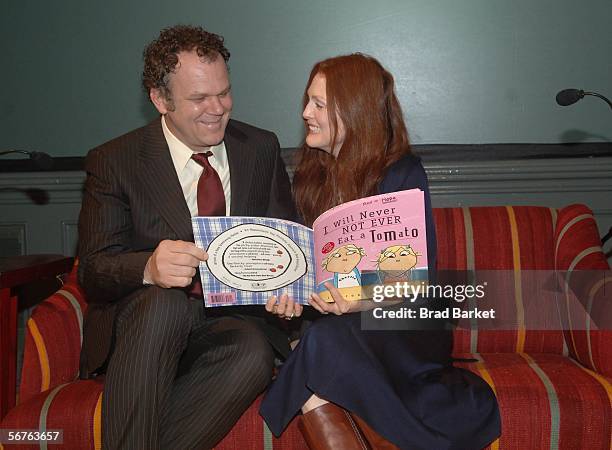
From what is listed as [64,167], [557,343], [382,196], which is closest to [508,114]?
[557,343]

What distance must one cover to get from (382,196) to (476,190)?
1305 millimetres

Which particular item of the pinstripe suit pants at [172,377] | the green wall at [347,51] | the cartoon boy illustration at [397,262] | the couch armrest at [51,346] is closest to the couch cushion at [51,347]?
the couch armrest at [51,346]

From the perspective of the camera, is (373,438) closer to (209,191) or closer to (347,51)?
(209,191)

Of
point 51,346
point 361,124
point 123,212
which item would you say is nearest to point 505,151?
point 361,124

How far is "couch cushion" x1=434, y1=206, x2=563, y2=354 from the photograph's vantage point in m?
2.33

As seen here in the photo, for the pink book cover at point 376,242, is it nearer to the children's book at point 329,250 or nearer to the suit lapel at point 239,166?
the children's book at point 329,250

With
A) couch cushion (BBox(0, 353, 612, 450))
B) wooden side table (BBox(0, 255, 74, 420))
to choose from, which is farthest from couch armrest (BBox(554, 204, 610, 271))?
wooden side table (BBox(0, 255, 74, 420))

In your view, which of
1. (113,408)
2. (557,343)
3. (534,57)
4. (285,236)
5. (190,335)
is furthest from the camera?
(534,57)

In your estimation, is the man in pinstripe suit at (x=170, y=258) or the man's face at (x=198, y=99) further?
the man's face at (x=198, y=99)

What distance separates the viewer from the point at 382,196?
1.79 metres

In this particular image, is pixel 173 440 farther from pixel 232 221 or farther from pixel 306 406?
pixel 232 221

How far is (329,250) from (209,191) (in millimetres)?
438

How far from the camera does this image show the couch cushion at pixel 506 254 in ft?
7.64

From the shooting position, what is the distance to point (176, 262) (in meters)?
1.80
